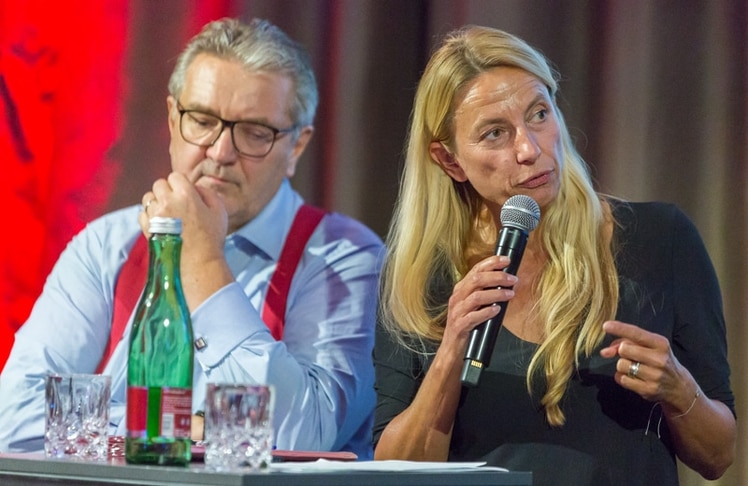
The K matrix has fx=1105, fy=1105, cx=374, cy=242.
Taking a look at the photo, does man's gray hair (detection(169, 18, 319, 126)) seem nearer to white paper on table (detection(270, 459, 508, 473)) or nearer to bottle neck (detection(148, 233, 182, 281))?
bottle neck (detection(148, 233, 182, 281))

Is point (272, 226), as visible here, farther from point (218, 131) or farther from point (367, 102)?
point (367, 102)

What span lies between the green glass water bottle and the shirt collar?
1266mm

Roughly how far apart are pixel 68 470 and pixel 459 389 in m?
0.77

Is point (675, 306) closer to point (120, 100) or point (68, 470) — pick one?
point (68, 470)

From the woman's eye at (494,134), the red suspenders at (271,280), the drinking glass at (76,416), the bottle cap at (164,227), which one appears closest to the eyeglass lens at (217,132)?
the red suspenders at (271,280)

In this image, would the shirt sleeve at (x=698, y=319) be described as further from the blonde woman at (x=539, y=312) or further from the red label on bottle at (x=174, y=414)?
the red label on bottle at (x=174, y=414)

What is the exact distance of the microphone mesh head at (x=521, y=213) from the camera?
171cm

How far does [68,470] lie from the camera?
1260 millimetres

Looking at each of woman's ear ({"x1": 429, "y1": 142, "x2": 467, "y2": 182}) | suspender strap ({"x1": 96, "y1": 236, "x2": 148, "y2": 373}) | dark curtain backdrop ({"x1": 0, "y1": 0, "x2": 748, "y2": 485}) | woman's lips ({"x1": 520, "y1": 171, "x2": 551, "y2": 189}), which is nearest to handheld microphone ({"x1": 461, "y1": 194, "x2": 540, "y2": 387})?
woman's lips ({"x1": 520, "y1": 171, "x2": 551, "y2": 189})

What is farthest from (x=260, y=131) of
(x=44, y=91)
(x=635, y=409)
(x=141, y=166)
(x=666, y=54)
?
(x=635, y=409)

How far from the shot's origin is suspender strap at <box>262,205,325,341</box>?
2.54 m

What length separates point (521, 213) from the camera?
1.73 meters

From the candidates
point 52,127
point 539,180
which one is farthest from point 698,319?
point 52,127

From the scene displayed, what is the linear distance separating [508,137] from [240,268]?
2.83ft
